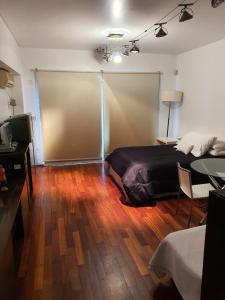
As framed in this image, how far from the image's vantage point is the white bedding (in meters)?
1.44

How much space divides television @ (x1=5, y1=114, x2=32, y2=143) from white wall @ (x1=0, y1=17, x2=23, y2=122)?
0.89ft

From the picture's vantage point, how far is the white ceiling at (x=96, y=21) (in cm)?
242

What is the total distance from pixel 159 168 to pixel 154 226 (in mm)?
898

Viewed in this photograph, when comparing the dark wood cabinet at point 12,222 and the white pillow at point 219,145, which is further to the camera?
the white pillow at point 219,145

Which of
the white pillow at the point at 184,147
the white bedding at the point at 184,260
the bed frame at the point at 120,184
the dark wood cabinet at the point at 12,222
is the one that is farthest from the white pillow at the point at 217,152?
the dark wood cabinet at the point at 12,222

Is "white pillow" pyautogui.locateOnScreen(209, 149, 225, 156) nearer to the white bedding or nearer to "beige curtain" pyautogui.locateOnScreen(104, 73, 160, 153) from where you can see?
"beige curtain" pyautogui.locateOnScreen(104, 73, 160, 153)

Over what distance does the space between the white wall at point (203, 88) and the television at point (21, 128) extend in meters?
3.26

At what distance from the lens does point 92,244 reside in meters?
2.46

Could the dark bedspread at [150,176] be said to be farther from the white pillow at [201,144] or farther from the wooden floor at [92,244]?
the white pillow at [201,144]

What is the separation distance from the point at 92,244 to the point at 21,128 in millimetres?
2011

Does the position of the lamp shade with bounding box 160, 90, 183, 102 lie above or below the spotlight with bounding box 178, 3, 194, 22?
below

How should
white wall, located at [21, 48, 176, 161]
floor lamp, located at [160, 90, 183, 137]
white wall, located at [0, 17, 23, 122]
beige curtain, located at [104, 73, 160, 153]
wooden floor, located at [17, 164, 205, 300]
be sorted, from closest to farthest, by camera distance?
wooden floor, located at [17, 164, 205, 300], white wall, located at [0, 17, 23, 122], white wall, located at [21, 48, 176, 161], floor lamp, located at [160, 90, 183, 137], beige curtain, located at [104, 73, 160, 153]

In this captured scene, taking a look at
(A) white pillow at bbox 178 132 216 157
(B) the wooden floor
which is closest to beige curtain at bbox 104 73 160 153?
(A) white pillow at bbox 178 132 216 157

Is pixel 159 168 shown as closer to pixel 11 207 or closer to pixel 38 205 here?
pixel 38 205
